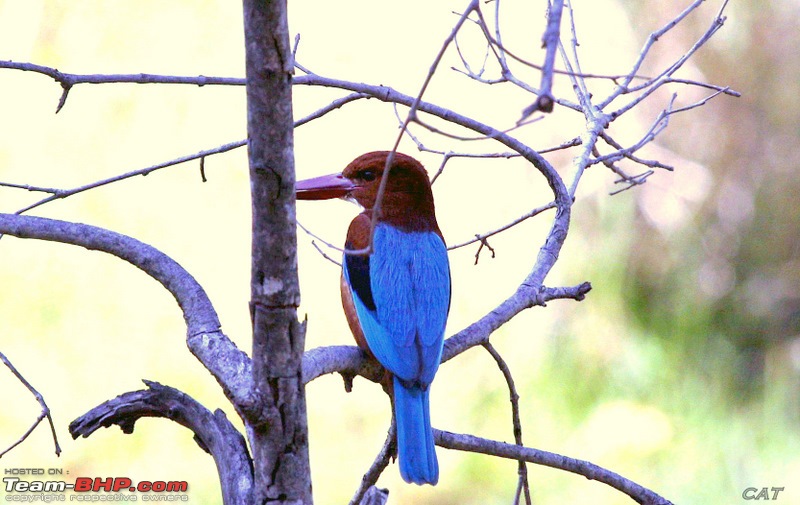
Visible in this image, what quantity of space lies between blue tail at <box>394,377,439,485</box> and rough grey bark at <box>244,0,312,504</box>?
65 cm

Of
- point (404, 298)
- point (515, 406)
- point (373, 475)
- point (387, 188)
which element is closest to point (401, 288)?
point (404, 298)

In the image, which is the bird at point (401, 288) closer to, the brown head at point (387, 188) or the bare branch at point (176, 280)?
the brown head at point (387, 188)

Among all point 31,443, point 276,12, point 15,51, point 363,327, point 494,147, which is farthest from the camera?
point 15,51

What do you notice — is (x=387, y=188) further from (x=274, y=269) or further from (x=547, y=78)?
(x=547, y=78)

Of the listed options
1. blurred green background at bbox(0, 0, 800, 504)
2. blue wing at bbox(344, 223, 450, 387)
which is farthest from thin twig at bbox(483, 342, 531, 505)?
blurred green background at bbox(0, 0, 800, 504)

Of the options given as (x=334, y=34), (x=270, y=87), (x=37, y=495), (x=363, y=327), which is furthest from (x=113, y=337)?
(x=270, y=87)

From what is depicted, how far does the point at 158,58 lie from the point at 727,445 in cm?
373

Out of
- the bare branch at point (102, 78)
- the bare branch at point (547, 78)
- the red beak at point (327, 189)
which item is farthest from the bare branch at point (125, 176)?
the bare branch at point (547, 78)

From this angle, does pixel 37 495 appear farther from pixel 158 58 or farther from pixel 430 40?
pixel 430 40

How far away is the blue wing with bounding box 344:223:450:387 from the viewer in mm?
2303

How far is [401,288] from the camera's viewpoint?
8.35 ft

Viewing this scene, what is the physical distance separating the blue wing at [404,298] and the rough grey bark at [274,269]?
0.79 meters

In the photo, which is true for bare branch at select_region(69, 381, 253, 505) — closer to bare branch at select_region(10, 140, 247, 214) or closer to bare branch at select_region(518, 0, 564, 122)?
bare branch at select_region(10, 140, 247, 214)

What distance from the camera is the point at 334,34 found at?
5.25 m
